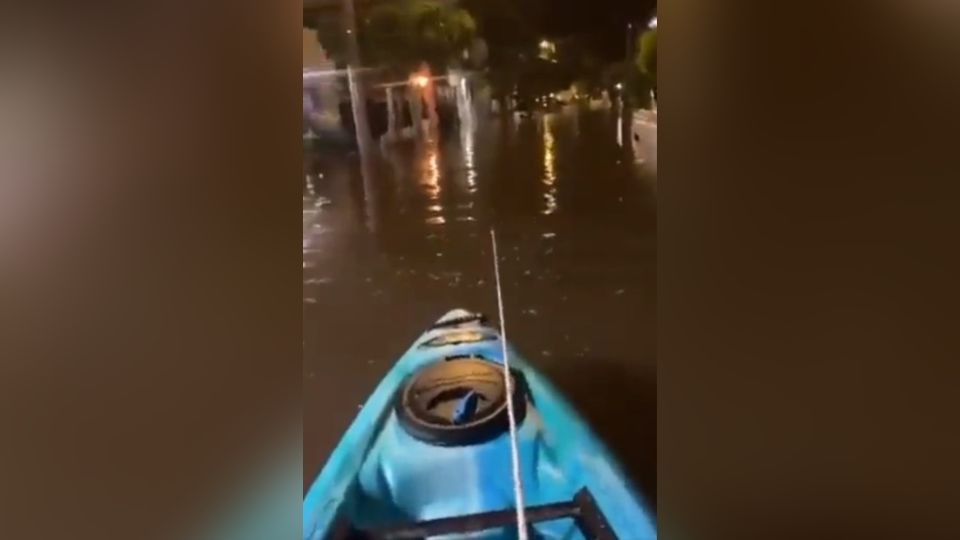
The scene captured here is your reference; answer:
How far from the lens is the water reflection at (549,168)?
1.64 meters

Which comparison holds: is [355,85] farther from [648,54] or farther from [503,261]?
[648,54]

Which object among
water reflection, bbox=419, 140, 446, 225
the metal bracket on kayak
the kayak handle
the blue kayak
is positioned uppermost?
water reflection, bbox=419, 140, 446, 225

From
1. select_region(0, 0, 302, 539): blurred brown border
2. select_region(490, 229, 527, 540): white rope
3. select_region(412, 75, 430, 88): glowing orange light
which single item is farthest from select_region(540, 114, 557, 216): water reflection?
select_region(0, 0, 302, 539): blurred brown border

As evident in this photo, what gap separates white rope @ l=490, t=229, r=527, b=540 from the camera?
5.31ft

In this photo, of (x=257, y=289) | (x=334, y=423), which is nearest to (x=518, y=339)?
(x=334, y=423)

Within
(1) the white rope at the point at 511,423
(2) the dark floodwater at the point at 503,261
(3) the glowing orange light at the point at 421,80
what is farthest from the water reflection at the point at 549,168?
(3) the glowing orange light at the point at 421,80

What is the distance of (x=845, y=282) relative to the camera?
1570 millimetres

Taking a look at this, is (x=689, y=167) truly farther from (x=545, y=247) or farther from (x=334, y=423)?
(x=334, y=423)

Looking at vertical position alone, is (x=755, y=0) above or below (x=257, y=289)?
above

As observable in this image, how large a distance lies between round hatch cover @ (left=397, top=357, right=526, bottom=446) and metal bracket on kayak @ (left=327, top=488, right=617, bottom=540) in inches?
5.1

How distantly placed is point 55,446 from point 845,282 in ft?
4.51

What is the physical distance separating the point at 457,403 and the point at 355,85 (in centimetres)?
57

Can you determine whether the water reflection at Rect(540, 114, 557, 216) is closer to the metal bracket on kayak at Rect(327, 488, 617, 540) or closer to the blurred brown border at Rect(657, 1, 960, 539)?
the blurred brown border at Rect(657, 1, 960, 539)

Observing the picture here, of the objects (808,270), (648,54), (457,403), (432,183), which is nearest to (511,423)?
(457,403)
